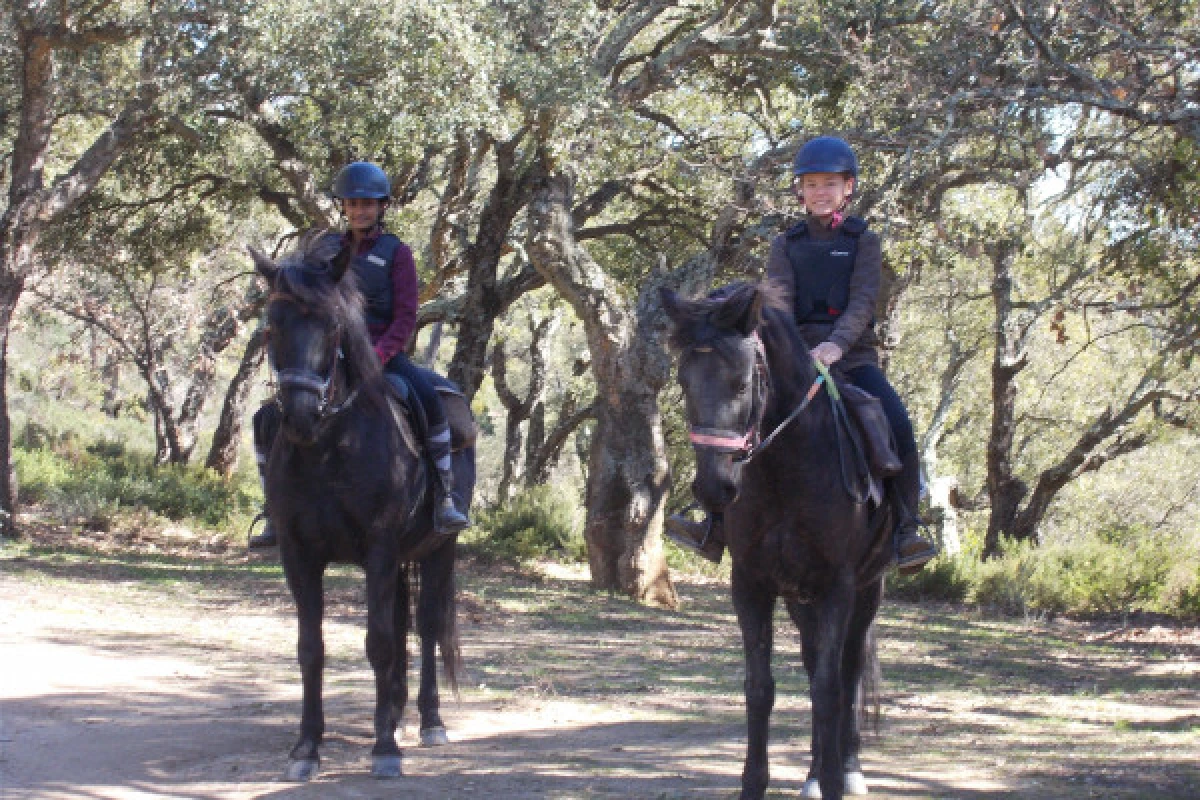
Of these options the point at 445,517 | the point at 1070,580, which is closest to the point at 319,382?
the point at 445,517

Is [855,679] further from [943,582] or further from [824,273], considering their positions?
[943,582]

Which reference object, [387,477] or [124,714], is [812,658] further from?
[124,714]

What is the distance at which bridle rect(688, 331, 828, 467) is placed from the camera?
4.93 meters

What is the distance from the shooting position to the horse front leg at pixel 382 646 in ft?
21.5

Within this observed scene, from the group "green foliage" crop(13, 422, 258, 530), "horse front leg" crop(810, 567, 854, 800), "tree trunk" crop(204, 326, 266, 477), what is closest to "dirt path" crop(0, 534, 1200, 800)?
"horse front leg" crop(810, 567, 854, 800)

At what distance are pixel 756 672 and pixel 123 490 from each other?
18839 millimetres

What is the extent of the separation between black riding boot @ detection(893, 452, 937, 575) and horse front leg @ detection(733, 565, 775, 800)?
0.89 m

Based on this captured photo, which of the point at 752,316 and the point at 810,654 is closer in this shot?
the point at 752,316

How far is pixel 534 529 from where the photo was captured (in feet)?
68.2

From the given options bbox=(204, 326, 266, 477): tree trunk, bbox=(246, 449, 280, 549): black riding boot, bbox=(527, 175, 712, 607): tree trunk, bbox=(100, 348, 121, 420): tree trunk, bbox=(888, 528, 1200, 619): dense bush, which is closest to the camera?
bbox=(246, 449, 280, 549): black riding boot

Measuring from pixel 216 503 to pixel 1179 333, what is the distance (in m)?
16.5

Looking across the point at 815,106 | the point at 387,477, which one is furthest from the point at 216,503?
the point at 387,477

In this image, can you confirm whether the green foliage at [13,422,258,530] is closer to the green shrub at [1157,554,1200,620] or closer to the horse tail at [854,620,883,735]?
the green shrub at [1157,554,1200,620]

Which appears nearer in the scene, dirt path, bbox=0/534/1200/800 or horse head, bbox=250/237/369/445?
horse head, bbox=250/237/369/445
